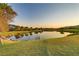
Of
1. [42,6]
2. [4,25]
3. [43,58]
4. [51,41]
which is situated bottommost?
[43,58]

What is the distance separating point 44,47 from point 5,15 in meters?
0.38

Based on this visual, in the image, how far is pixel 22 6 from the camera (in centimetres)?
133

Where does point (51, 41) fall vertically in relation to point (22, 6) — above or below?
below

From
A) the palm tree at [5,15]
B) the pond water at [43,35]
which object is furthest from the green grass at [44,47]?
the palm tree at [5,15]

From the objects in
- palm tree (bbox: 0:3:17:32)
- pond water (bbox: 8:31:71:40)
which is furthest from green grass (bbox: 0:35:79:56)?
palm tree (bbox: 0:3:17:32)

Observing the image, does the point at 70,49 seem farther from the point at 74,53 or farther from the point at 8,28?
the point at 8,28

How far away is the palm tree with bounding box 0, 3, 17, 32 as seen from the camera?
133 cm

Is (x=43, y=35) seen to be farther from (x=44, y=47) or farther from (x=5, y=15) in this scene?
(x=5, y=15)

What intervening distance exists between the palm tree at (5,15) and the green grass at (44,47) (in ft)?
0.49

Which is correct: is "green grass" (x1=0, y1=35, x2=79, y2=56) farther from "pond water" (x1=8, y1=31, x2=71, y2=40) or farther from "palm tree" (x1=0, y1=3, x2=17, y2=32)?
"palm tree" (x1=0, y1=3, x2=17, y2=32)

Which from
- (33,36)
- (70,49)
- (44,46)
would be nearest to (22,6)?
(33,36)

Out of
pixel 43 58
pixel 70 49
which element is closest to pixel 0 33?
pixel 43 58

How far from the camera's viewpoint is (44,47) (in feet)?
4.28

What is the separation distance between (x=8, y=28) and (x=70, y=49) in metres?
0.48
